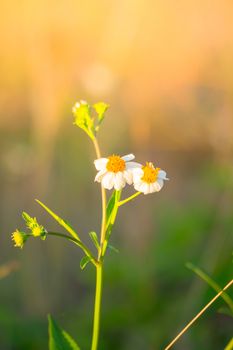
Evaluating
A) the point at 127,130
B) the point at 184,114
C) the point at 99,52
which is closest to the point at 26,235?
the point at 184,114

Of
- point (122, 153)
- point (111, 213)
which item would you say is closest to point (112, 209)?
point (111, 213)

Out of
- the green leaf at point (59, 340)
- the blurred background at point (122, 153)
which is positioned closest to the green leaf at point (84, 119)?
the green leaf at point (59, 340)

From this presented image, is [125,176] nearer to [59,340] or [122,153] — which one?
[59,340]

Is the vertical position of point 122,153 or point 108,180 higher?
point 122,153

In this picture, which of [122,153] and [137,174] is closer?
[137,174]

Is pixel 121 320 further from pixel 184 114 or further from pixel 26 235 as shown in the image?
pixel 26 235

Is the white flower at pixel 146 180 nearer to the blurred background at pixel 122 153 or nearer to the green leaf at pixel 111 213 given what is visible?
the green leaf at pixel 111 213
